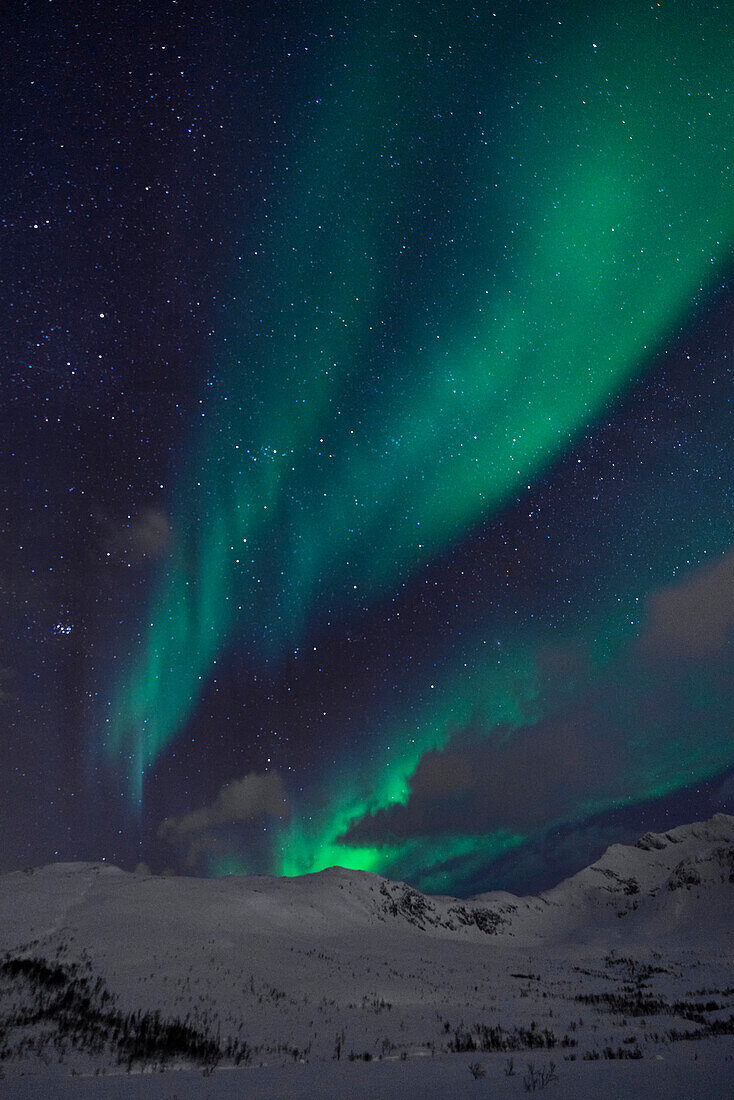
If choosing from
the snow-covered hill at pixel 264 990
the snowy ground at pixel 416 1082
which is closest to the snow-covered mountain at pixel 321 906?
the snow-covered hill at pixel 264 990

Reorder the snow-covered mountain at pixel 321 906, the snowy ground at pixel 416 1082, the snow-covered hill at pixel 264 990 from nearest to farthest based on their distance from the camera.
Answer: the snowy ground at pixel 416 1082 → the snow-covered hill at pixel 264 990 → the snow-covered mountain at pixel 321 906

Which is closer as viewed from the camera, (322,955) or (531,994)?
(531,994)

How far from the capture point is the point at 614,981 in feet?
113

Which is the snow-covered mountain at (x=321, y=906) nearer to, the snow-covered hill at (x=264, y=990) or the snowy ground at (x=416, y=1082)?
the snow-covered hill at (x=264, y=990)

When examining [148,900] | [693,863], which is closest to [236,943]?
[148,900]

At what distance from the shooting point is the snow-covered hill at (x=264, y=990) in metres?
12.0

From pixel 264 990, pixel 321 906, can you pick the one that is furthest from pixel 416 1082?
pixel 321 906

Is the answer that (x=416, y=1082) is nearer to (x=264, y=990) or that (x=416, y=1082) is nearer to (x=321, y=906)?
(x=264, y=990)

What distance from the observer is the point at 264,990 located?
21.2 m

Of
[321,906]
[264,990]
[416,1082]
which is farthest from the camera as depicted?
[321,906]

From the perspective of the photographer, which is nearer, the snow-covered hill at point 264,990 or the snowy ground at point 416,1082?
the snowy ground at point 416,1082

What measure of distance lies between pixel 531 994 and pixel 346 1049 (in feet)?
59.9

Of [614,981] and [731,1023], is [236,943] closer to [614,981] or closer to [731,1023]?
[614,981]

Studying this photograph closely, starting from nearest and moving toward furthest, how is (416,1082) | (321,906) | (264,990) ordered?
(416,1082) → (264,990) → (321,906)
